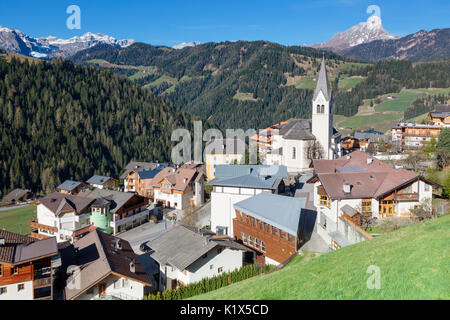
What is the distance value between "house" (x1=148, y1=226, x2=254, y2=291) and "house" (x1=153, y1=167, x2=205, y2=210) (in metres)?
33.0

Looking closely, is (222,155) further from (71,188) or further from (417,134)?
(417,134)

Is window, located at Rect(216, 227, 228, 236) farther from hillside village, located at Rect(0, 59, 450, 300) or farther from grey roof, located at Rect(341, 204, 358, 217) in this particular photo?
grey roof, located at Rect(341, 204, 358, 217)

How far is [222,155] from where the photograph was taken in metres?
81.0

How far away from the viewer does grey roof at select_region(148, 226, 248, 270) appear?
2750 cm

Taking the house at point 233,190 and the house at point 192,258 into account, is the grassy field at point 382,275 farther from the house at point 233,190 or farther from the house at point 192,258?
the house at point 233,190

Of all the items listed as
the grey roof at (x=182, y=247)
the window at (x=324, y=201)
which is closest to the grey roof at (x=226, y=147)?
the window at (x=324, y=201)

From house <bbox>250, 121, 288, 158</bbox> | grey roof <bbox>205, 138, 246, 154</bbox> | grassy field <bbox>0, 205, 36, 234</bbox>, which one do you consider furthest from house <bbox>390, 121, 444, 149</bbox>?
grassy field <bbox>0, 205, 36, 234</bbox>

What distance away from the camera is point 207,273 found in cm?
2834

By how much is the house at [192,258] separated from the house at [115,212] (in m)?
23.6

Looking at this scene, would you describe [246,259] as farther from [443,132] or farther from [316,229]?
[443,132]

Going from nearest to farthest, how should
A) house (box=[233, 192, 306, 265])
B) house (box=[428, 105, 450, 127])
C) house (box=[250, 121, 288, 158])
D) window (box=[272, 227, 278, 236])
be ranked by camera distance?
house (box=[233, 192, 306, 265]), window (box=[272, 227, 278, 236]), house (box=[428, 105, 450, 127]), house (box=[250, 121, 288, 158])

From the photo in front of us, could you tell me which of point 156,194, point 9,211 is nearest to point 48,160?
point 9,211

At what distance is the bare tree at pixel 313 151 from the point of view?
7281cm

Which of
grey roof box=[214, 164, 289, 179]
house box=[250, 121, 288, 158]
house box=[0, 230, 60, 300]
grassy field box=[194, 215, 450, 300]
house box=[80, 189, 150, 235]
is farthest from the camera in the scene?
house box=[250, 121, 288, 158]
